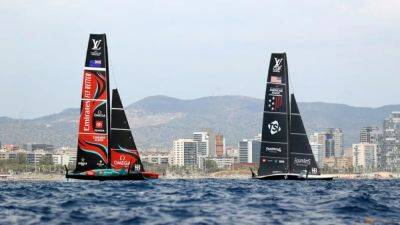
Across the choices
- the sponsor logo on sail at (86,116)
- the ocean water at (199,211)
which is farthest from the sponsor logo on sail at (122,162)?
the ocean water at (199,211)

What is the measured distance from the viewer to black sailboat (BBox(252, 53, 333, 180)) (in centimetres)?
10419

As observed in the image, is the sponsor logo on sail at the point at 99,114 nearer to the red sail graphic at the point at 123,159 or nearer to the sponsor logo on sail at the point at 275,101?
the red sail graphic at the point at 123,159

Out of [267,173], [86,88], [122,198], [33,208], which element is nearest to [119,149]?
[86,88]

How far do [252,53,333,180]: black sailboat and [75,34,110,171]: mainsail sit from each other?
65.8 feet

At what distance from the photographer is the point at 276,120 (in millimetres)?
104500

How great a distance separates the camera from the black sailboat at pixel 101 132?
91562mm

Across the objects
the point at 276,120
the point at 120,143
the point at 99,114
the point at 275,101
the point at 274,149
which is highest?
the point at 275,101

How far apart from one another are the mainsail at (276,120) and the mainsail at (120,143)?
1712 centimetres

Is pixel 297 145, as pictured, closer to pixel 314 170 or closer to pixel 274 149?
pixel 274 149

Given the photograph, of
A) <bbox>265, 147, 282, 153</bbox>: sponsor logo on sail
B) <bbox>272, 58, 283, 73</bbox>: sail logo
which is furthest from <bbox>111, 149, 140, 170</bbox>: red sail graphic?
<bbox>272, 58, 283, 73</bbox>: sail logo

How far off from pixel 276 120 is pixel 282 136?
1.94 meters

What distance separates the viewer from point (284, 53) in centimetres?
10506

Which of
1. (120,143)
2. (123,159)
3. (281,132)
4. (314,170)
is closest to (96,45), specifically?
(120,143)

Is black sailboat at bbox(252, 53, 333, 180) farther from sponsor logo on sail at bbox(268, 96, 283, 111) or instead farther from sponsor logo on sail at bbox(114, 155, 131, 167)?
sponsor logo on sail at bbox(114, 155, 131, 167)
